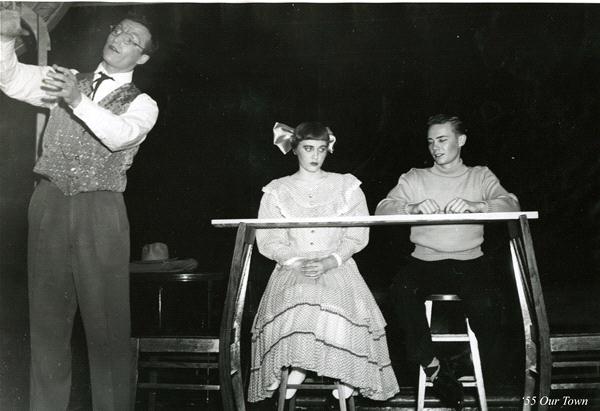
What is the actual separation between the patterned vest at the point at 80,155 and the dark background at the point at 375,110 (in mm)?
1719

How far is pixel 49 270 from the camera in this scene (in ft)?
7.77

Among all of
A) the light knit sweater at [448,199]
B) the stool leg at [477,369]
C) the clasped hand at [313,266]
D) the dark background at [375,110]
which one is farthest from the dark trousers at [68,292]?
the dark background at [375,110]

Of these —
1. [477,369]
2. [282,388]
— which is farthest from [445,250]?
[282,388]

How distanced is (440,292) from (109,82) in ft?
5.85

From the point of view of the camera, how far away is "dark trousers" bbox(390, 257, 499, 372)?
2.42 meters

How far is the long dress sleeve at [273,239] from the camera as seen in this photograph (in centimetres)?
254

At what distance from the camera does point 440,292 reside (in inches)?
100

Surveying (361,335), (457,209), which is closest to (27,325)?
(361,335)

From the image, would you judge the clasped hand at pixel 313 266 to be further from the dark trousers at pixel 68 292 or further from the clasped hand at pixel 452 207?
the dark trousers at pixel 68 292

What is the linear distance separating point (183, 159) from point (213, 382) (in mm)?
2030

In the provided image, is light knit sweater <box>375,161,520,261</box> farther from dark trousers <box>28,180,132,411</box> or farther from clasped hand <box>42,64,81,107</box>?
clasped hand <box>42,64,81,107</box>

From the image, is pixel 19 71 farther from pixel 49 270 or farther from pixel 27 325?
pixel 27 325

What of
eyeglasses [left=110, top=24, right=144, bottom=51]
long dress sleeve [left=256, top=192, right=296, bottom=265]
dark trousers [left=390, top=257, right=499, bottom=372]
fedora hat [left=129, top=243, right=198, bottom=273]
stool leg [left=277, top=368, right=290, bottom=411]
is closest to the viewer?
stool leg [left=277, top=368, right=290, bottom=411]

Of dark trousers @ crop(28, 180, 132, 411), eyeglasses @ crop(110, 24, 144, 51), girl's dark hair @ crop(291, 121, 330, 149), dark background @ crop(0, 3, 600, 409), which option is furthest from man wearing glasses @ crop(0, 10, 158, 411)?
dark background @ crop(0, 3, 600, 409)
